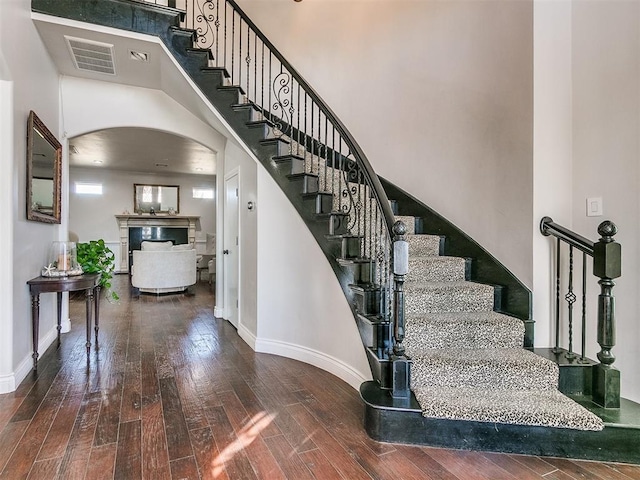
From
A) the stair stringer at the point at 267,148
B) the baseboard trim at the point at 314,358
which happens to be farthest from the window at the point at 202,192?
the baseboard trim at the point at 314,358

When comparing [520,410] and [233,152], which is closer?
[520,410]

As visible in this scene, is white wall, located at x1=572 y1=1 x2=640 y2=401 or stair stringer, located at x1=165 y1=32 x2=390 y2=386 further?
stair stringer, located at x1=165 y1=32 x2=390 y2=386

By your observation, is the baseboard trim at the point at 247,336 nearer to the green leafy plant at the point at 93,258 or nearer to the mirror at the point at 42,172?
the green leafy plant at the point at 93,258

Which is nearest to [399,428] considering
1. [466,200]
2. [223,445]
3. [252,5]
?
[223,445]

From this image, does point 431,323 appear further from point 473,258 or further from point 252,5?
point 252,5

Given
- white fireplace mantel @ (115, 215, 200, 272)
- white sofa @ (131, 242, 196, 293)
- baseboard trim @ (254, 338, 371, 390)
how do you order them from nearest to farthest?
baseboard trim @ (254, 338, 371, 390) < white sofa @ (131, 242, 196, 293) < white fireplace mantel @ (115, 215, 200, 272)

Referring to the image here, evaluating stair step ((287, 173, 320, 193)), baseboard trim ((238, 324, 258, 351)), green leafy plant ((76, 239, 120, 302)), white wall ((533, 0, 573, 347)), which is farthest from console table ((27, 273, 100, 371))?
white wall ((533, 0, 573, 347))

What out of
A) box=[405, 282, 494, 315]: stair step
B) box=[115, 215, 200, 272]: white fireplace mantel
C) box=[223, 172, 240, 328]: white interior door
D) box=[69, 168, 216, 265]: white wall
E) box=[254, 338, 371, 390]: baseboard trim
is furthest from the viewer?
box=[115, 215, 200, 272]: white fireplace mantel

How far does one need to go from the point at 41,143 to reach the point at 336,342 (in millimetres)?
3257

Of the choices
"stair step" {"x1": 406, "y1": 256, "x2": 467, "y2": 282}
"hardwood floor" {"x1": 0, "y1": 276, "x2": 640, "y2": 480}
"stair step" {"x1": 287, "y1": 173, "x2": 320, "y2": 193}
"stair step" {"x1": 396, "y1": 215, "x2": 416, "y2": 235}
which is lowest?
"hardwood floor" {"x1": 0, "y1": 276, "x2": 640, "y2": 480}

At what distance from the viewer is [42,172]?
3307 millimetres

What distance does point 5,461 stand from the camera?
1776mm

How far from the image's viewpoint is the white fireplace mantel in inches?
395

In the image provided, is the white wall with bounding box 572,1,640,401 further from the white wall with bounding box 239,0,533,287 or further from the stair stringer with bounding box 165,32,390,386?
the stair stringer with bounding box 165,32,390,386
